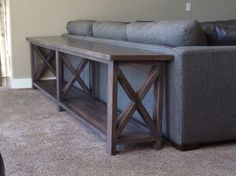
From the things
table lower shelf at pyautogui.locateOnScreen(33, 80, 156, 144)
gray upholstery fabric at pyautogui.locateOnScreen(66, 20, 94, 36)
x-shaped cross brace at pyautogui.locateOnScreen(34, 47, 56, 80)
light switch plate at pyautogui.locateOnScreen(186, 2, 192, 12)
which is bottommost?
table lower shelf at pyautogui.locateOnScreen(33, 80, 156, 144)

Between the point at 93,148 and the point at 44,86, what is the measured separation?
5.88ft

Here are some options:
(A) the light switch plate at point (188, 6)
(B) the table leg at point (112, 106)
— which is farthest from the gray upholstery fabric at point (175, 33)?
(A) the light switch plate at point (188, 6)

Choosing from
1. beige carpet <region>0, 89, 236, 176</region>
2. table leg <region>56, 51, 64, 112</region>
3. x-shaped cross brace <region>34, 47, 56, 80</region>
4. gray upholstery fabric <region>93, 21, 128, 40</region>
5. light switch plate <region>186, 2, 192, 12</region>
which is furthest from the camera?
light switch plate <region>186, 2, 192, 12</region>

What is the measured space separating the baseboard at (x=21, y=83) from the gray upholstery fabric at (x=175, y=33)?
2228 millimetres

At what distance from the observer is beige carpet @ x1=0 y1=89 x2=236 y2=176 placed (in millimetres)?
1853

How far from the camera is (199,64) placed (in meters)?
2.07

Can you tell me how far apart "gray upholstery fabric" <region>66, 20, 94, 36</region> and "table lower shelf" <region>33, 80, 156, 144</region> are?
60cm

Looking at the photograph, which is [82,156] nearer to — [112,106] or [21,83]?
[112,106]

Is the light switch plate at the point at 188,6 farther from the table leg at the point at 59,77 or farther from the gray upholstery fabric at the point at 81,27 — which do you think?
the table leg at the point at 59,77

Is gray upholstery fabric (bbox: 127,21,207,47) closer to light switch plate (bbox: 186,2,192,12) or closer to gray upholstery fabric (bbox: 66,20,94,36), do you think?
gray upholstery fabric (bbox: 66,20,94,36)

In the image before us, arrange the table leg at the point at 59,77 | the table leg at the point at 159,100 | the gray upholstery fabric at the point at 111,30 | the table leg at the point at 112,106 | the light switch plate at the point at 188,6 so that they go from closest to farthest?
the table leg at the point at 112,106 < the table leg at the point at 159,100 < the gray upholstery fabric at the point at 111,30 < the table leg at the point at 59,77 < the light switch plate at the point at 188,6

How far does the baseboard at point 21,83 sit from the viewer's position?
164 inches

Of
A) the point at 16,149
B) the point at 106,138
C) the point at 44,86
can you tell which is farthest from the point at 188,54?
the point at 44,86

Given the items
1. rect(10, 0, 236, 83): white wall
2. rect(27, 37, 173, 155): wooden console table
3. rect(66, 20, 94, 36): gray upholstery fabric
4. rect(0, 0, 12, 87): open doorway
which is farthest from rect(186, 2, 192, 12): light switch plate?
rect(27, 37, 173, 155): wooden console table
